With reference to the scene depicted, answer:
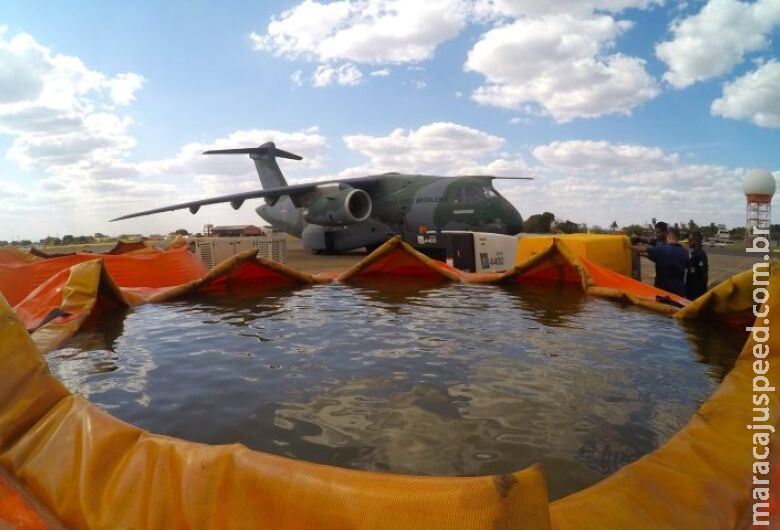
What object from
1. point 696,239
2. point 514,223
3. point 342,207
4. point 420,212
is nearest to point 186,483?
point 696,239

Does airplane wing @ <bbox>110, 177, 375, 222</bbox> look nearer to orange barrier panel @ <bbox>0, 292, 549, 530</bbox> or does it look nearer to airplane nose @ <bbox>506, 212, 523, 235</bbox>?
airplane nose @ <bbox>506, 212, 523, 235</bbox>

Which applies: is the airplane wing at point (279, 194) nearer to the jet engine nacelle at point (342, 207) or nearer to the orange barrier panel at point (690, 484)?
the jet engine nacelle at point (342, 207)

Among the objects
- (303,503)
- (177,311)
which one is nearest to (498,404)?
(303,503)

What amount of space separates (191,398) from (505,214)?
13138 millimetres

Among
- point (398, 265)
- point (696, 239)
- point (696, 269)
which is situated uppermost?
point (696, 239)

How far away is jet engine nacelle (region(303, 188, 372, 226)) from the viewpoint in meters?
16.3

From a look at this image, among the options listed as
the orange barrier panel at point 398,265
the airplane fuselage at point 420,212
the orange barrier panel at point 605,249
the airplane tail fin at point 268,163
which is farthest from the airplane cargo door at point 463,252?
the airplane tail fin at point 268,163

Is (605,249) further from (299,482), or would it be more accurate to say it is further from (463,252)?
(299,482)

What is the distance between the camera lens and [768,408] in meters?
2.01

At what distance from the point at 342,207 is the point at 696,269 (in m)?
12.0

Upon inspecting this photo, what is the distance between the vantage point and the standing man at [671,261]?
239 inches

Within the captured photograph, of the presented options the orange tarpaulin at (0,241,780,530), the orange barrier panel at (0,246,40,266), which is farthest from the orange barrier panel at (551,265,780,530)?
the orange barrier panel at (0,246,40,266)

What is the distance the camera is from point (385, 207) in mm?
17156

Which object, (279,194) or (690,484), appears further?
(279,194)
